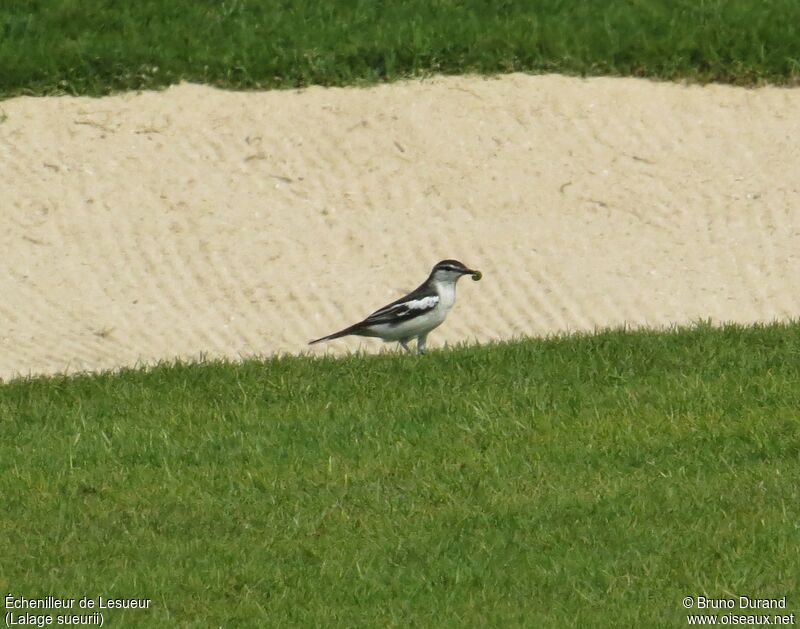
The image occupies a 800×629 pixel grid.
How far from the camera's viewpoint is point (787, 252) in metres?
17.9

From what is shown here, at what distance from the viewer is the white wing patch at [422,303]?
13.9 m

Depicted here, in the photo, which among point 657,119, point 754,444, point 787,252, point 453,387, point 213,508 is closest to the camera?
point 213,508

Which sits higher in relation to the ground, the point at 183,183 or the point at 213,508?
the point at 213,508

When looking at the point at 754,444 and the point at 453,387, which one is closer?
the point at 754,444

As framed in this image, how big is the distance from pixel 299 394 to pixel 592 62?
852cm

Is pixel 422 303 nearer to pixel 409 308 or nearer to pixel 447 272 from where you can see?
pixel 409 308

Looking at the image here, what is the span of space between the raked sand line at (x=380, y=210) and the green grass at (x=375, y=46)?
22 cm

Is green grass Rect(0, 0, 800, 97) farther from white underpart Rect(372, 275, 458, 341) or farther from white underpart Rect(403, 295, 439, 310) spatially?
white underpart Rect(403, 295, 439, 310)

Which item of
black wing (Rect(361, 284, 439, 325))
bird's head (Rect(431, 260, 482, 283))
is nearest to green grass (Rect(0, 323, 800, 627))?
black wing (Rect(361, 284, 439, 325))

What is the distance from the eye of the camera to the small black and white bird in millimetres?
13930

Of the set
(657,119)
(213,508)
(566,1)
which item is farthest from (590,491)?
(566,1)

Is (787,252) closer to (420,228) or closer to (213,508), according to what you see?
(420,228)

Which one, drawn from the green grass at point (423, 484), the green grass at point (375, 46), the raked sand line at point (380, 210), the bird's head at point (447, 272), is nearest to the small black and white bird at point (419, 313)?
the bird's head at point (447, 272)

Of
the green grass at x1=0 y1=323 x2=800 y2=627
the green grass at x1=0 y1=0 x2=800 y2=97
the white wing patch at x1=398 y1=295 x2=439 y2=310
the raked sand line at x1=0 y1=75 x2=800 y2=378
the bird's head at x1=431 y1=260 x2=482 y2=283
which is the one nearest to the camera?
the green grass at x1=0 y1=323 x2=800 y2=627
